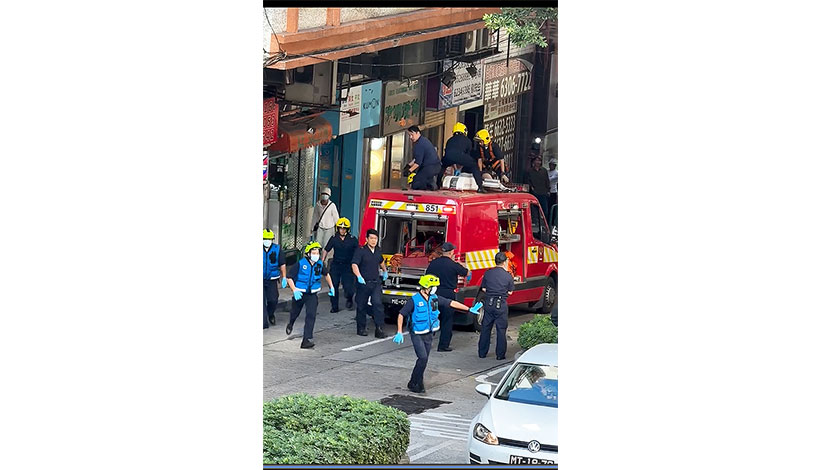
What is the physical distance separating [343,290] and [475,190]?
2.36m

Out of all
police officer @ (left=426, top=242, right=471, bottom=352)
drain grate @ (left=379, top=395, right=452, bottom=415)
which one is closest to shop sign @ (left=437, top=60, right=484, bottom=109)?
police officer @ (left=426, top=242, right=471, bottom=352)

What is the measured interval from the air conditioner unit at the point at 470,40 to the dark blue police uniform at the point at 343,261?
6.21 m

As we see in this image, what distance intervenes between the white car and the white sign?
9322mm

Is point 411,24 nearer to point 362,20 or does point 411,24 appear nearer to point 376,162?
point 362,20

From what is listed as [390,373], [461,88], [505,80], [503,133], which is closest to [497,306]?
[390,373]

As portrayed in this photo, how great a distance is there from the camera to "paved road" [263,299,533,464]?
11.8 meters

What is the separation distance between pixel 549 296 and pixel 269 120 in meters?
4.60

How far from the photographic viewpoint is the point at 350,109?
1991 centimetres

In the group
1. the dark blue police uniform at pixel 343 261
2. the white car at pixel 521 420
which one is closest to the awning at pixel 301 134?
the dark blue police uniform at pixel 343 261

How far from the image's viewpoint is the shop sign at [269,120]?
55.8ft

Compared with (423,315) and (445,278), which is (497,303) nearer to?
(445,278)

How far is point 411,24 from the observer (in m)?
17.8

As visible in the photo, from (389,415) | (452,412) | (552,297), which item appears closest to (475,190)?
(552,297)

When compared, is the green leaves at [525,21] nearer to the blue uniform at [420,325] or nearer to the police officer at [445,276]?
the police officer at [445,276]
